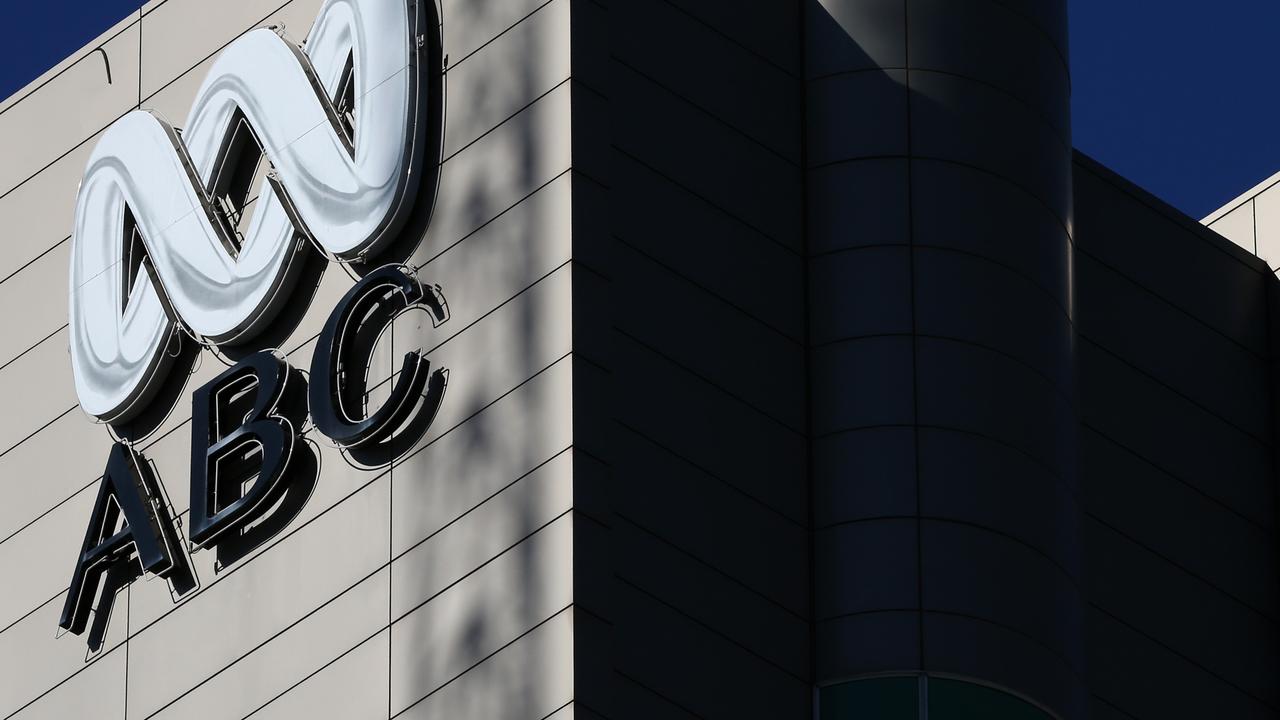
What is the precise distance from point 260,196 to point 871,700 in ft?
34.3

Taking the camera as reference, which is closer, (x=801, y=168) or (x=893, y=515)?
(x=893, y=515)

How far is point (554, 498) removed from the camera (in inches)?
1347

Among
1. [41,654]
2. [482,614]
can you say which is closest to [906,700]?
[482,614]

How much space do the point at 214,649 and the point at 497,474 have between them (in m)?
5.24

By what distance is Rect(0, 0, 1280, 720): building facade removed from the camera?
3506 centimetres

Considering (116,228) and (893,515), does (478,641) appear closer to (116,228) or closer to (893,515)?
(893,515)

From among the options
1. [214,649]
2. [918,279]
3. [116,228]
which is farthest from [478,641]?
[116,228]

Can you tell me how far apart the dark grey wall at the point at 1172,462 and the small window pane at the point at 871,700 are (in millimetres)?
4866

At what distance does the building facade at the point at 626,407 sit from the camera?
35.1 meters

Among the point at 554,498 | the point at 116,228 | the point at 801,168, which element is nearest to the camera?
the point at 554,498

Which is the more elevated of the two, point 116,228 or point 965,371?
point 116,228

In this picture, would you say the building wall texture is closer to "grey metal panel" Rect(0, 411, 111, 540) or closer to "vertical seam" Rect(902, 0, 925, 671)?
"grey metal panel" Rect(0, 411, 111, 540)

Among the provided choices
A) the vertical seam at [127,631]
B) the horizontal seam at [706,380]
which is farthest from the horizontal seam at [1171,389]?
the vertical seam at [127,631]

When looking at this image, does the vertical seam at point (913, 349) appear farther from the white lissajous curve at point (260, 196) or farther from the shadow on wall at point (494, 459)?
the white lissajous curve at point (260, 196)
